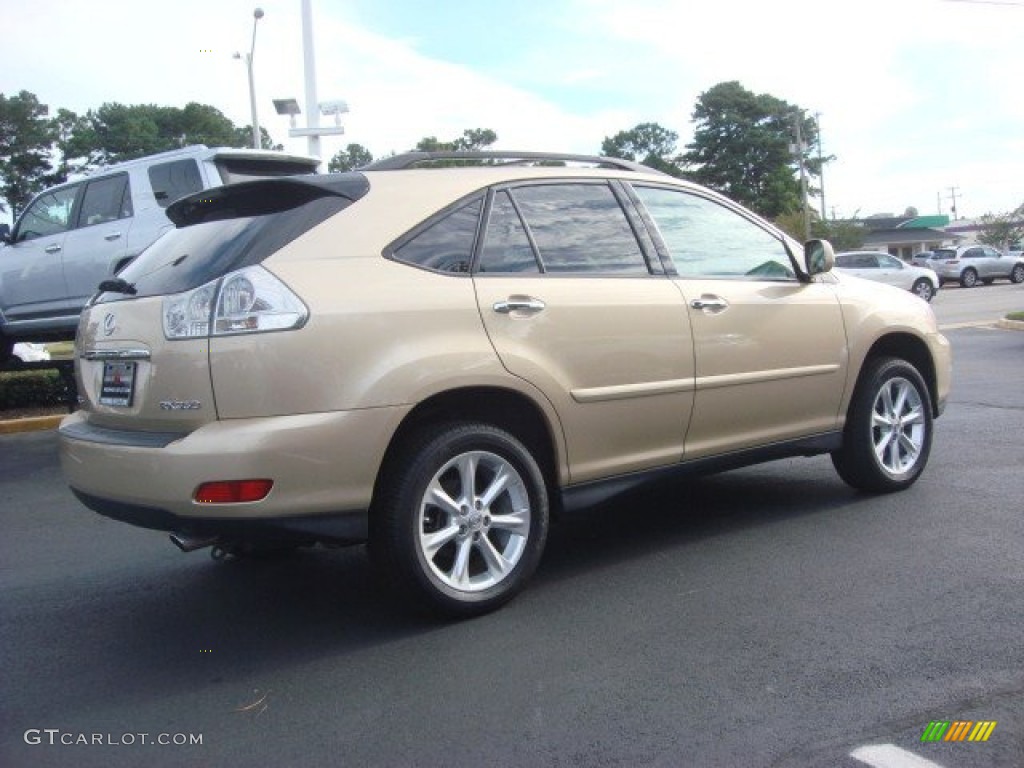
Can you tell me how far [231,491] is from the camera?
10.9 feet

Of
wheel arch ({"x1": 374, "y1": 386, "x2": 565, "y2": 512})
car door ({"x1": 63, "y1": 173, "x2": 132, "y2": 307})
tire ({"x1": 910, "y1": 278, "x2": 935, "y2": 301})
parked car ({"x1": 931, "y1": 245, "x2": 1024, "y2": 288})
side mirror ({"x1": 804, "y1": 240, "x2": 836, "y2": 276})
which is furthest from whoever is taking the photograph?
parked car ({"x1": 931, "y1": 245, "x2": 1024, "y2": 288})

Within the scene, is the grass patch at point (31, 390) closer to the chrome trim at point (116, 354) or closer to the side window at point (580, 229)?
the chrome trim at point (116, 354)

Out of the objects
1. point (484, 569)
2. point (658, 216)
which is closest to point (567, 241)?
point (658, 216)

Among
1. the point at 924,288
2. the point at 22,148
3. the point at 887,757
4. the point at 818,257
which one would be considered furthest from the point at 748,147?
the point at 887,757

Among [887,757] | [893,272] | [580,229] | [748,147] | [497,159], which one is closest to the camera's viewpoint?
[887,757]

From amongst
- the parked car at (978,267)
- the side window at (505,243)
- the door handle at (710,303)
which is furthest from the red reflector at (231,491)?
the parked car at (978,267)

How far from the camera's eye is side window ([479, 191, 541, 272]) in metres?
4.04

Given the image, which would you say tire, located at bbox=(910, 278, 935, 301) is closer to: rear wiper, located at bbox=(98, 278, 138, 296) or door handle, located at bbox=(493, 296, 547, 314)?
door handle, located at bbox=(493, 296, 547, 314)

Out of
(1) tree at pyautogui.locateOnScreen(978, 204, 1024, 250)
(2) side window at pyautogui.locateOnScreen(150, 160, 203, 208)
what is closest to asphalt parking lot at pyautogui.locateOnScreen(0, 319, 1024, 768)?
A: (2) side window at pyautogui.locateOnScreen(150, 160, 203, 208)

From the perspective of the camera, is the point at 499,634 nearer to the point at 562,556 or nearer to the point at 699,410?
the point at 562,556

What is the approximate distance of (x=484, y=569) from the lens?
3.96 m

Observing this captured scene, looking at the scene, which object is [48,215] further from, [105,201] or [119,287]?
[119,287]

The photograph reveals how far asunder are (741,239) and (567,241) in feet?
3.99

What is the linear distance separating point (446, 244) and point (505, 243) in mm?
301
